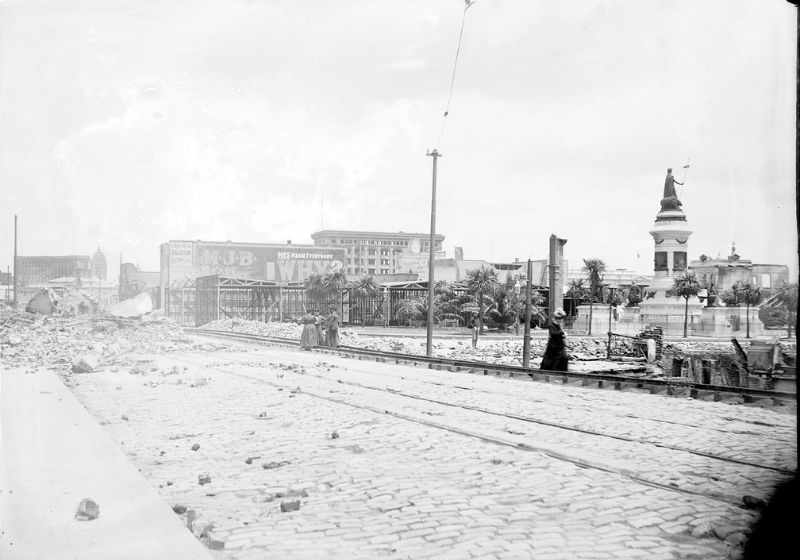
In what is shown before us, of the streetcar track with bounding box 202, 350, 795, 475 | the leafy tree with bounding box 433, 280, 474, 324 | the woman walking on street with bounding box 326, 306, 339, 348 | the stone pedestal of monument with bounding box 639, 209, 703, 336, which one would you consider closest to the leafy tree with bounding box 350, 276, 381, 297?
the leafy tree with bounding box 433, 280, 474, 324

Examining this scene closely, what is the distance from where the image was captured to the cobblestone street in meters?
5.10

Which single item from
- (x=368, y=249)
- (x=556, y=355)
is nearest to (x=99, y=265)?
(x=556, y=355)

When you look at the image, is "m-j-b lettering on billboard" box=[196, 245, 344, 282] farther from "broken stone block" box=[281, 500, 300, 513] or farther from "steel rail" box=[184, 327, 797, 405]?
"broken stone block" box=[281, 500, 300, 513]

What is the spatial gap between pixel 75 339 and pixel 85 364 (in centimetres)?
484

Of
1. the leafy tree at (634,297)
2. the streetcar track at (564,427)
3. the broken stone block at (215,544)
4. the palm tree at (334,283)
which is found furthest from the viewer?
the palm tree at (334,283)

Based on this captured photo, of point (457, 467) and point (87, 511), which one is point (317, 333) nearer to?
point (457, 467)

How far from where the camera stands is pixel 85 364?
57.5 ft

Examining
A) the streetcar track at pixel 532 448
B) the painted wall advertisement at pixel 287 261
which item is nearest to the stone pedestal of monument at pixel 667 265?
the painted wall advertisement at pixel 287 261

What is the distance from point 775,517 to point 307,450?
4.96 meters

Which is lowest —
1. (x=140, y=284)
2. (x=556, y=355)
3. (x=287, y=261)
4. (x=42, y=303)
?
(x=556, y=355)

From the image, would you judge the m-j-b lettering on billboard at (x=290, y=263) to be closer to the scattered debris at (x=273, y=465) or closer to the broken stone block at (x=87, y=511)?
the scattered debris at (x=273, y=465)

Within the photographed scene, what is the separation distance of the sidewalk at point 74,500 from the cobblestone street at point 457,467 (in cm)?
38

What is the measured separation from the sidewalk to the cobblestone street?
38 centimetres

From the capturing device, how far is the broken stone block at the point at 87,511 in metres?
5.45
